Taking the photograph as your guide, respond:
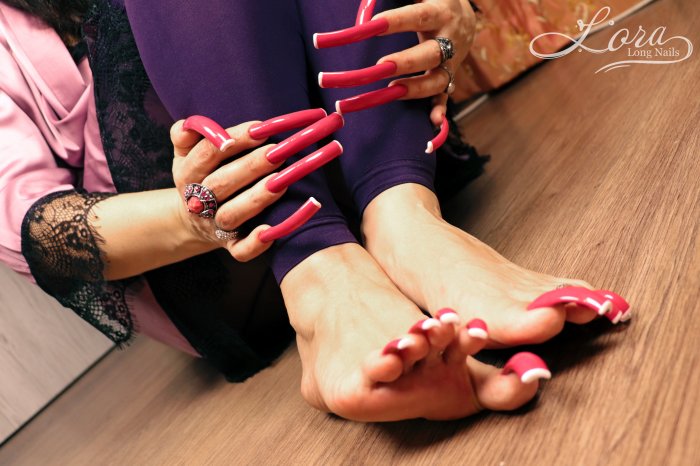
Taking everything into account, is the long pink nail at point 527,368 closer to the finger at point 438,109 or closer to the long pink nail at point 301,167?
the long pink nail at point 301,167

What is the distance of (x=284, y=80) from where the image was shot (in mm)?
674

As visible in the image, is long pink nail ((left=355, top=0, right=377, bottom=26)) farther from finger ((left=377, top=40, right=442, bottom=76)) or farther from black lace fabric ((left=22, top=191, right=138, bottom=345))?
black lace fabric ((left=22, top=191, right=138, bottom=345))

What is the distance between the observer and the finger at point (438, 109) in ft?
2.42

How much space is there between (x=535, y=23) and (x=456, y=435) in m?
1.35

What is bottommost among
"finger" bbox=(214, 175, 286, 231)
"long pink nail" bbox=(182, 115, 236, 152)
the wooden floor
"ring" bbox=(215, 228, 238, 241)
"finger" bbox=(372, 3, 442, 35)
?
the wooden floor

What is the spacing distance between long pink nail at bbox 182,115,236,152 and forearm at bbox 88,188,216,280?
10cm

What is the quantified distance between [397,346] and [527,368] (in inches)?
3.8

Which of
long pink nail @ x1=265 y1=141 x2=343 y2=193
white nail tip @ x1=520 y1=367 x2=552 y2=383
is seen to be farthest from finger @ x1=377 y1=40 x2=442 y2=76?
white nail tip @ x1=520 y1=367 x2=552 y2=383

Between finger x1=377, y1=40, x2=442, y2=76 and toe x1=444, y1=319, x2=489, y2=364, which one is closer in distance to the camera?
toe x1=444, y1=319, x2=489, y2=364

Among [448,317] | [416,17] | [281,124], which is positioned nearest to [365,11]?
[416,17]

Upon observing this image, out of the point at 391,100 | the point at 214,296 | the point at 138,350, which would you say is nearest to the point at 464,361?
the point at 391,100

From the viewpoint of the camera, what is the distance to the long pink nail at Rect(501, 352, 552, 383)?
1.45 ft

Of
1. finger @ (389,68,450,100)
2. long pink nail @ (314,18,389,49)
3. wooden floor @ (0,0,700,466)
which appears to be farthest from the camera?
finger @ (389,68,450,100)

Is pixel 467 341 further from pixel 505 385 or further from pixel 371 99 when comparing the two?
pixel 371 99
